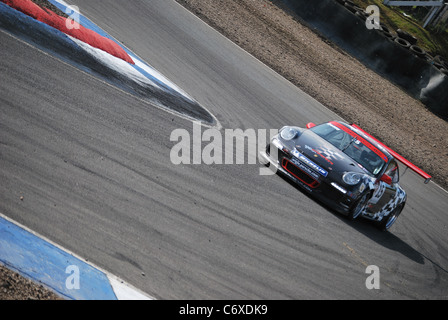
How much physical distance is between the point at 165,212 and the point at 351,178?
10.9ft

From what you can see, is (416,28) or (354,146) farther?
(416,28)

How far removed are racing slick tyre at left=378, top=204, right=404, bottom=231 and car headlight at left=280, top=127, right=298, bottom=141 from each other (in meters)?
2.37

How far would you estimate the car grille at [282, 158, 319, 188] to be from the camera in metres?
7.89

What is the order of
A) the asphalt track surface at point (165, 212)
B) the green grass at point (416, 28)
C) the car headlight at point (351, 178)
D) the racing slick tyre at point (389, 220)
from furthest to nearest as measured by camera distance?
the green grass at point (416, 28), the racing slick tyre at point (389, 220), the car headlight at point (351, 178), the asphalt track surface at point (165, 212)

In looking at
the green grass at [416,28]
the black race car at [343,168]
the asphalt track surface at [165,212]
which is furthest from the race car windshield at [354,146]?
the green grass at [416,28]

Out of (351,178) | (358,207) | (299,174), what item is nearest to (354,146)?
(351,178)

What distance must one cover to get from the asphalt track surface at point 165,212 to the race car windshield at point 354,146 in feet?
3.59

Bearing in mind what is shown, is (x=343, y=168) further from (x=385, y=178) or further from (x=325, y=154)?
(x=385, y=178)

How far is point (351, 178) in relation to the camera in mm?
7758

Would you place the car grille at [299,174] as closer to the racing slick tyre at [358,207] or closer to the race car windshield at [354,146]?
the racing slick tyre at [358,207]

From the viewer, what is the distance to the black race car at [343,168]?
777 centimetres

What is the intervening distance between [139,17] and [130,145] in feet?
23.5
